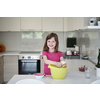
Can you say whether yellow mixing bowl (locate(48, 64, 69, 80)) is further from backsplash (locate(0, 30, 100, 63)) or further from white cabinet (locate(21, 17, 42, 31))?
backsplash (locate(0, 30, 100, 63))

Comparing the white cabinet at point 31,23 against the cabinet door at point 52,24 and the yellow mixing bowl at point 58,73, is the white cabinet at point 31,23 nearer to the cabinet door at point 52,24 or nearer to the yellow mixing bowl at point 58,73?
the cabinet door at point 52,24

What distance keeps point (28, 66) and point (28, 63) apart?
0.07 m

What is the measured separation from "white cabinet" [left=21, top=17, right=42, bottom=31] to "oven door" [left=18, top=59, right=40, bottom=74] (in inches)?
28.4

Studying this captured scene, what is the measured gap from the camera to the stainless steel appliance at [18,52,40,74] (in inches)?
126

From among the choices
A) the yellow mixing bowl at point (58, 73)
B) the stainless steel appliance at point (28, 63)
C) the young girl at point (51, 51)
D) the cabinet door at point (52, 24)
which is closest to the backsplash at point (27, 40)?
the cabinet door at point (52, 24)

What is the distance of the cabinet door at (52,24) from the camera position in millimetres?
3385

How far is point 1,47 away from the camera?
140 inches

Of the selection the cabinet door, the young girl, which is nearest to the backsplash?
the cabinet door

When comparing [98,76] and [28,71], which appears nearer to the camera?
[98,76]

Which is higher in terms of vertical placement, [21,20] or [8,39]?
[21,20]

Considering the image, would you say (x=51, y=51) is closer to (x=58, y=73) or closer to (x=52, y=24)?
(x=58, y=73)

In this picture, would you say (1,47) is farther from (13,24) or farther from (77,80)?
(77,80)
